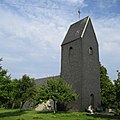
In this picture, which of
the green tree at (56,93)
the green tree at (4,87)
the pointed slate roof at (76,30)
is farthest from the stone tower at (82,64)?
the green tree at (4,87)

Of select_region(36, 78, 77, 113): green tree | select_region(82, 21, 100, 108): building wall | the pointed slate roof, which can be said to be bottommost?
select_region(36, 78, 77, 113): green tree

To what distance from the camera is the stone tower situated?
1442 inches

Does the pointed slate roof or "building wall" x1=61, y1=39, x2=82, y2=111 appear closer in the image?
"building wall" x1=61, y1=39, x2=82, y2=111

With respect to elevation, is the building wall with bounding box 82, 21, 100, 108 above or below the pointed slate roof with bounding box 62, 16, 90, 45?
below

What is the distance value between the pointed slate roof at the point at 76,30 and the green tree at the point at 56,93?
9725 millimetres

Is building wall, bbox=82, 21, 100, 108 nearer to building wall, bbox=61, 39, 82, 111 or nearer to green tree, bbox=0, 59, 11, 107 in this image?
building wall, bbox=61, 39, 82, 111

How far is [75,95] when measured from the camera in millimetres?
34625

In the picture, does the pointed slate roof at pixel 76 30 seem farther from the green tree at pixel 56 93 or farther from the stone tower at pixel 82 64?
the green tree at pixel 56 93

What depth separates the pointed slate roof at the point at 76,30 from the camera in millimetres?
39694

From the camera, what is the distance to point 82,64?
37.4m

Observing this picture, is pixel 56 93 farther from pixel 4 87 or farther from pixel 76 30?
pixel 76 30

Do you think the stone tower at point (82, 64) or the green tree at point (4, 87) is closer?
the green tree at point (4, 87)

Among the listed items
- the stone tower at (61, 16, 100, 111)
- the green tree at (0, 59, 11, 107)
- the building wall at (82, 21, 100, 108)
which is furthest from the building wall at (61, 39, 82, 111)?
the green tree at (0, 59, 11, 107)

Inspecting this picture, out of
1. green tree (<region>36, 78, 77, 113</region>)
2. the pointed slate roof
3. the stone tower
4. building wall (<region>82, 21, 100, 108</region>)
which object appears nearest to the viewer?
green tree (<region>36, 78, 77, 113</region>)
